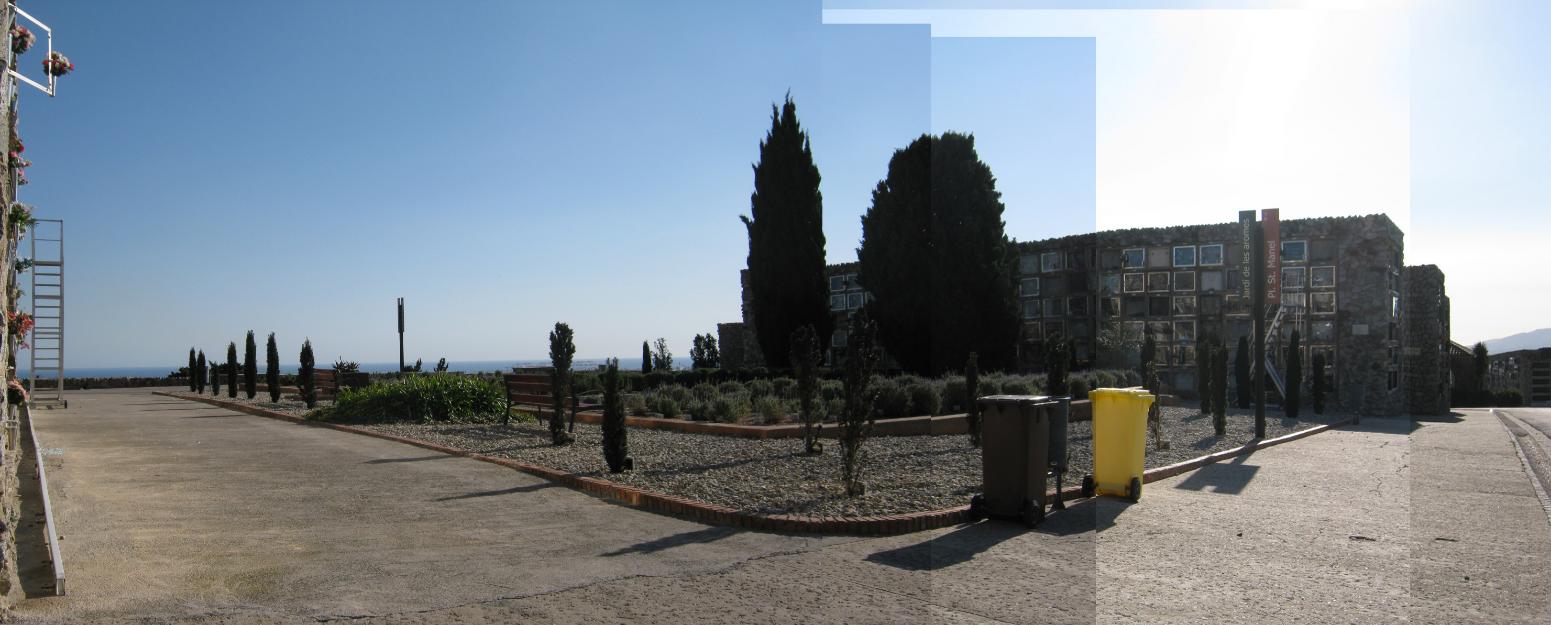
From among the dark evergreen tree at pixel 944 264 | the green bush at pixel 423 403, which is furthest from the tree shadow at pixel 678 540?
the dark evergreen tree at pixel 944 264

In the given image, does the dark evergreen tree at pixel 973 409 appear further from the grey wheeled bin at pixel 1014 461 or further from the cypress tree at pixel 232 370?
the cypress tree at pixel 232 370

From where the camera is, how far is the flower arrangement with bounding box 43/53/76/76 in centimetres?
686

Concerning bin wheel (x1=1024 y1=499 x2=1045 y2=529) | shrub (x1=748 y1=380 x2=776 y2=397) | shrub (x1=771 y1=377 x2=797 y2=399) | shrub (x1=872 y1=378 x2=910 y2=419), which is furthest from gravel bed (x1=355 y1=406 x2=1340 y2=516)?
shrub (x1=771 y1=377 x2=797 y2=399)

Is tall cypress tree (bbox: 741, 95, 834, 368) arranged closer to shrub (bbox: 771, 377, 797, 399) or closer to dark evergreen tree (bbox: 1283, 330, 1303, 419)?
shrub (bbox: 771, 377, 797, 399)

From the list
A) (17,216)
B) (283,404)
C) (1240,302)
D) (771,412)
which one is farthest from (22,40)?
(1240,302)

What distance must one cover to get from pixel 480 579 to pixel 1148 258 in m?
22.7

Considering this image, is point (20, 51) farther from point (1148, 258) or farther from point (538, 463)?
point (1148, 258)

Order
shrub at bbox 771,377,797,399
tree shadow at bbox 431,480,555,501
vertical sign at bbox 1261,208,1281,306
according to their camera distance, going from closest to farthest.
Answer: tree shadow at bbox 431,480,555,501
shrub at bbox 771,377,797,399
vertical sign at bbox 1261,208,1281,306

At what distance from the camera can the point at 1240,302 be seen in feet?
72.1

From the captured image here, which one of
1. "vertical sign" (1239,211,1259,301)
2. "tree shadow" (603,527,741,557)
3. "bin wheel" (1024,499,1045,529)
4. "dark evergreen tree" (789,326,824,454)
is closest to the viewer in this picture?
"tree shadow" (603,527,741,557)

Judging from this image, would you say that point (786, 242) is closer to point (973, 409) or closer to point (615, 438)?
point (973, 409)

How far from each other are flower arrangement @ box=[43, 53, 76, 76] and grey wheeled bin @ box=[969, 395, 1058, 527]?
7.60 meters

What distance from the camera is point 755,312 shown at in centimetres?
2781

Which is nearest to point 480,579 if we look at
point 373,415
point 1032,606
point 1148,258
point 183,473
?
point 1032,606
